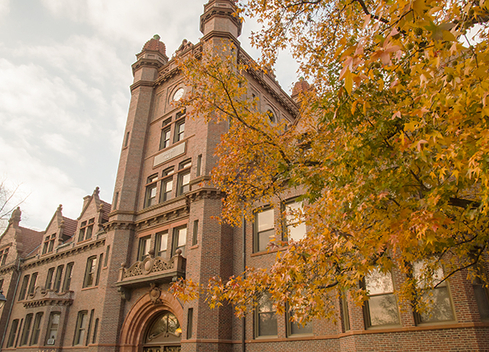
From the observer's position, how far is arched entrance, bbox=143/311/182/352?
18922mm

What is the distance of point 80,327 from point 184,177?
44.0 feet

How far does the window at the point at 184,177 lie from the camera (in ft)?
75.3

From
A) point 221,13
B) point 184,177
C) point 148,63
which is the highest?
point 221,13

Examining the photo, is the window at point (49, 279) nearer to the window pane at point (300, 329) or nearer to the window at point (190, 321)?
the window at point (190, 321)

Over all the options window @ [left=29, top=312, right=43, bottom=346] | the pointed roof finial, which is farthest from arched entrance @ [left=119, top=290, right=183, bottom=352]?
the pointed roof finial

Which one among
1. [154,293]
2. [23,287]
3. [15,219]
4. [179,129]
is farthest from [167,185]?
[15,219]

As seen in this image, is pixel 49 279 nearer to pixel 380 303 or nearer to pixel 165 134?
pixel 165 134

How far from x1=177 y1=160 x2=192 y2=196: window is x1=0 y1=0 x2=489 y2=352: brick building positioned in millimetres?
70

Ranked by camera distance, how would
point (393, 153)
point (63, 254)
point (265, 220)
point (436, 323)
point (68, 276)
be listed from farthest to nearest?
point (63, 254), point (68, 276), point (265, 220), point (436, 323), point (393, 153)

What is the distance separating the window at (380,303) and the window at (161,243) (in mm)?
12655

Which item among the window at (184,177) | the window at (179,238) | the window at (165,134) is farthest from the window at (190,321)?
the window at (165,134)

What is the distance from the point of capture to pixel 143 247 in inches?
914

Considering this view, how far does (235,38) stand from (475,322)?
22.1 meters

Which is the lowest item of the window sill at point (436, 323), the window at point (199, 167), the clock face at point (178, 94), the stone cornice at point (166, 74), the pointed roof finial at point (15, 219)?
the window sill at point (436, 323)
